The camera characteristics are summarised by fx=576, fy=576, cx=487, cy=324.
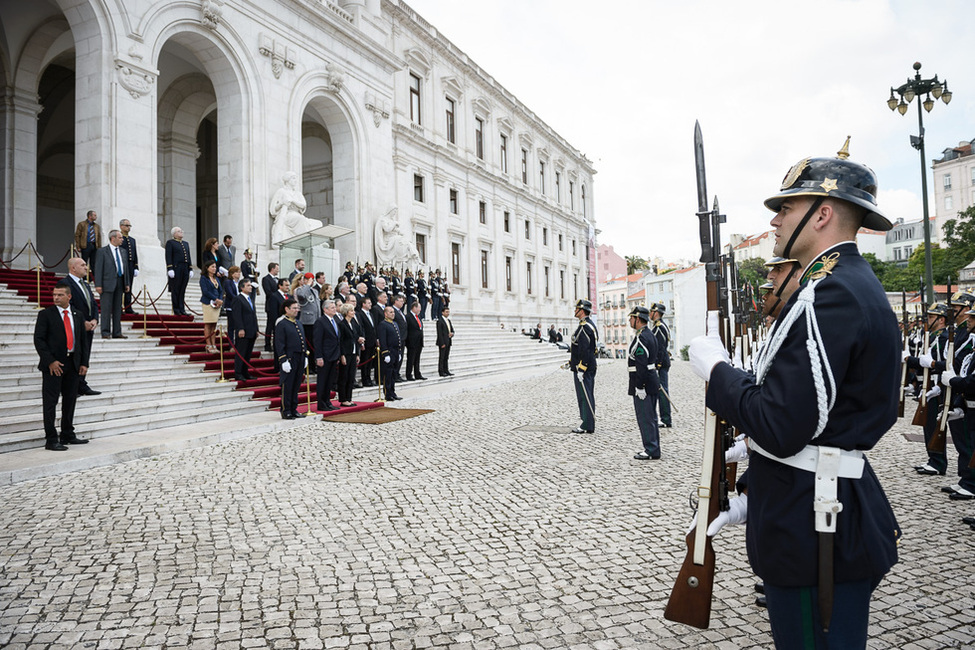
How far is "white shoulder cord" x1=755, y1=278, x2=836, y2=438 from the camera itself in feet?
5.13

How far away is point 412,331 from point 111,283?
24.1 feet

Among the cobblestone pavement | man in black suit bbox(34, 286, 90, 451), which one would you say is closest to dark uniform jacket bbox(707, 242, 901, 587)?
the cobblestone pavement

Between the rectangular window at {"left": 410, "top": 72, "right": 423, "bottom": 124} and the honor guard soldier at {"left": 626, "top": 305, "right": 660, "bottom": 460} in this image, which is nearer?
the honor guard soldier at {"left": 626, "top": 305, "right": 660, "bottom": 460}

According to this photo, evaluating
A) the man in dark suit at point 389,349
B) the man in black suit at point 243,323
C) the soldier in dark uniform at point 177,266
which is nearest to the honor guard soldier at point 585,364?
the man in dark suit at point 389,349

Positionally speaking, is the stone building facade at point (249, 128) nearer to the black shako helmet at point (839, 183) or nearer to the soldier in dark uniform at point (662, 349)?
the soldier in dark uniform at point (662, 349)

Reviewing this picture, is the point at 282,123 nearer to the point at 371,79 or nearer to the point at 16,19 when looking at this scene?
the point at 371,79

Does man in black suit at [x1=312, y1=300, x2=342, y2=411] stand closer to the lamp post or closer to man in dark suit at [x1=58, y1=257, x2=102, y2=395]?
man in dark suit at [x1=58, y1=257, x2=102, y2=395]

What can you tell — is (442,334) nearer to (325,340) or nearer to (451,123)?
(325,340)

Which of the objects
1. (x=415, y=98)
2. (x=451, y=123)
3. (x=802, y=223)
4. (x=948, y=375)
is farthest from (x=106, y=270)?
(x=451, y=123)

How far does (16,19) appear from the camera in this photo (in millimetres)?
17641

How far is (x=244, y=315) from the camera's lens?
37.6 feet

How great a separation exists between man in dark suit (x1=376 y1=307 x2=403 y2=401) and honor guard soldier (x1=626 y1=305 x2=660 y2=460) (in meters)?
6.61

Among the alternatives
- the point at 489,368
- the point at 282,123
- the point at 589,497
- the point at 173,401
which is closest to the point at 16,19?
the point at 282,123

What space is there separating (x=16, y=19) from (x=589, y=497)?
73.8ft
